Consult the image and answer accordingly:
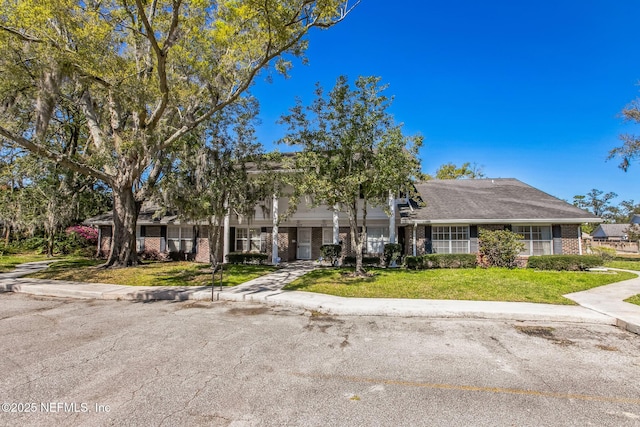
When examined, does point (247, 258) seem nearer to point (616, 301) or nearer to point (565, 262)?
point (616, 301)

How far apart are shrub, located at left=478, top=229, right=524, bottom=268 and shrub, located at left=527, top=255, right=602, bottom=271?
3.16 feet

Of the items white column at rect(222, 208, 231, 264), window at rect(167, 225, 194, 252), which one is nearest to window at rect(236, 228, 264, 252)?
white column at rect(222, 208, 231, 264)

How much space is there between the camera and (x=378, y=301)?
9.06 m

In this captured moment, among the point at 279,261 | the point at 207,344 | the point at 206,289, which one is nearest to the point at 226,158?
the point at 206,289

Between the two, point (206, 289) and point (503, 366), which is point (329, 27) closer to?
point (206, 289)

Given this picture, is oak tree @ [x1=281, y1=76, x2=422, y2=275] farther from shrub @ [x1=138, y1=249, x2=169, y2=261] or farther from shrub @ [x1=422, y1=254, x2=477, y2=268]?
shrub @ [x1=138, y1=249, x2=169, y2=261]

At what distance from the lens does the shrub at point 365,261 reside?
17328 millimetres

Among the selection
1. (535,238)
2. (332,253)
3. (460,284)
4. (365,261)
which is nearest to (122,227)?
(332,253)

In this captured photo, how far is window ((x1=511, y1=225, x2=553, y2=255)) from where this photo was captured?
16989 mm

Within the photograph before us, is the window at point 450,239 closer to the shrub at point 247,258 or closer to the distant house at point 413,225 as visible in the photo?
the distant house at point 413,225

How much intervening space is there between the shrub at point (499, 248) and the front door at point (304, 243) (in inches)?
388

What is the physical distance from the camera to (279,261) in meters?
19.1

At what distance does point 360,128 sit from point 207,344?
9.33m

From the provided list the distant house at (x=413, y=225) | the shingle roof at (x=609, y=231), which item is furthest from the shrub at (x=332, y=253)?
the shingle roof at (x=609, y=231)
